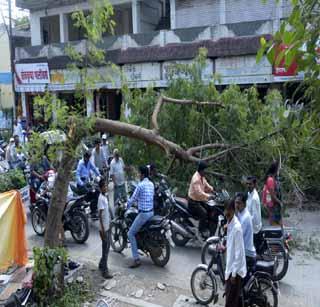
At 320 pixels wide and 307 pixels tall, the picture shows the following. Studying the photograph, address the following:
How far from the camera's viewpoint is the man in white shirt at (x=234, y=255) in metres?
5.05

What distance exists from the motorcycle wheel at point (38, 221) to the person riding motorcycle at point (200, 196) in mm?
3196

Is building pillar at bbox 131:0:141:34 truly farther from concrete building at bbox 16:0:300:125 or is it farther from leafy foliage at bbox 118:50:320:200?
leafy foliage at bbox 118:50:320:200

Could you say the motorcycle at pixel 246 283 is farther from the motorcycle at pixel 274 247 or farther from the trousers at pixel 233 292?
the motorcycle at pixel 274 247

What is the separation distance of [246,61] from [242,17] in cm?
329

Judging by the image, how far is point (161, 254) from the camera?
7391 millimetres

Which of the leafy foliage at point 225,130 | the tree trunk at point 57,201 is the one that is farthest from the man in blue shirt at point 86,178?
the tree trunk at point 57,201

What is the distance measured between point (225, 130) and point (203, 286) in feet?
13.2

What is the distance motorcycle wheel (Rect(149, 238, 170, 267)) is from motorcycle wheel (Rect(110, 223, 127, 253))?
2.41 feet

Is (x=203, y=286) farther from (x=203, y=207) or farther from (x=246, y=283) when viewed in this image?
(x=203, y=207)

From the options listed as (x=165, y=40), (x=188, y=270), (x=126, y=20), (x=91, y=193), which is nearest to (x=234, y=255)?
(x=188, y=270)

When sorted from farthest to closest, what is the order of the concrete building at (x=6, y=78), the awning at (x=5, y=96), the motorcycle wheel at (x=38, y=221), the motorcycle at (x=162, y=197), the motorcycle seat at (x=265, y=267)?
1. the awning at (x=5, y=96)
2. the concrete building at (x=6, y=78)
3. the motorcycle wheel at (x=38, y=221)
4. the motorcycle at (x=162, y=197)
5. the motorcycle seat at (x=265, y=267)

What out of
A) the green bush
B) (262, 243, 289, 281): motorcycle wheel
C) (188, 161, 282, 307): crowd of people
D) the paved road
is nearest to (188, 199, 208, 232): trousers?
the paved road

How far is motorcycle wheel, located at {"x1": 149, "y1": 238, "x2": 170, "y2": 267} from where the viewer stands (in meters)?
7.31

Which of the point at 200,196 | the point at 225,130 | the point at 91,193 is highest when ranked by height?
the point at 225,130
